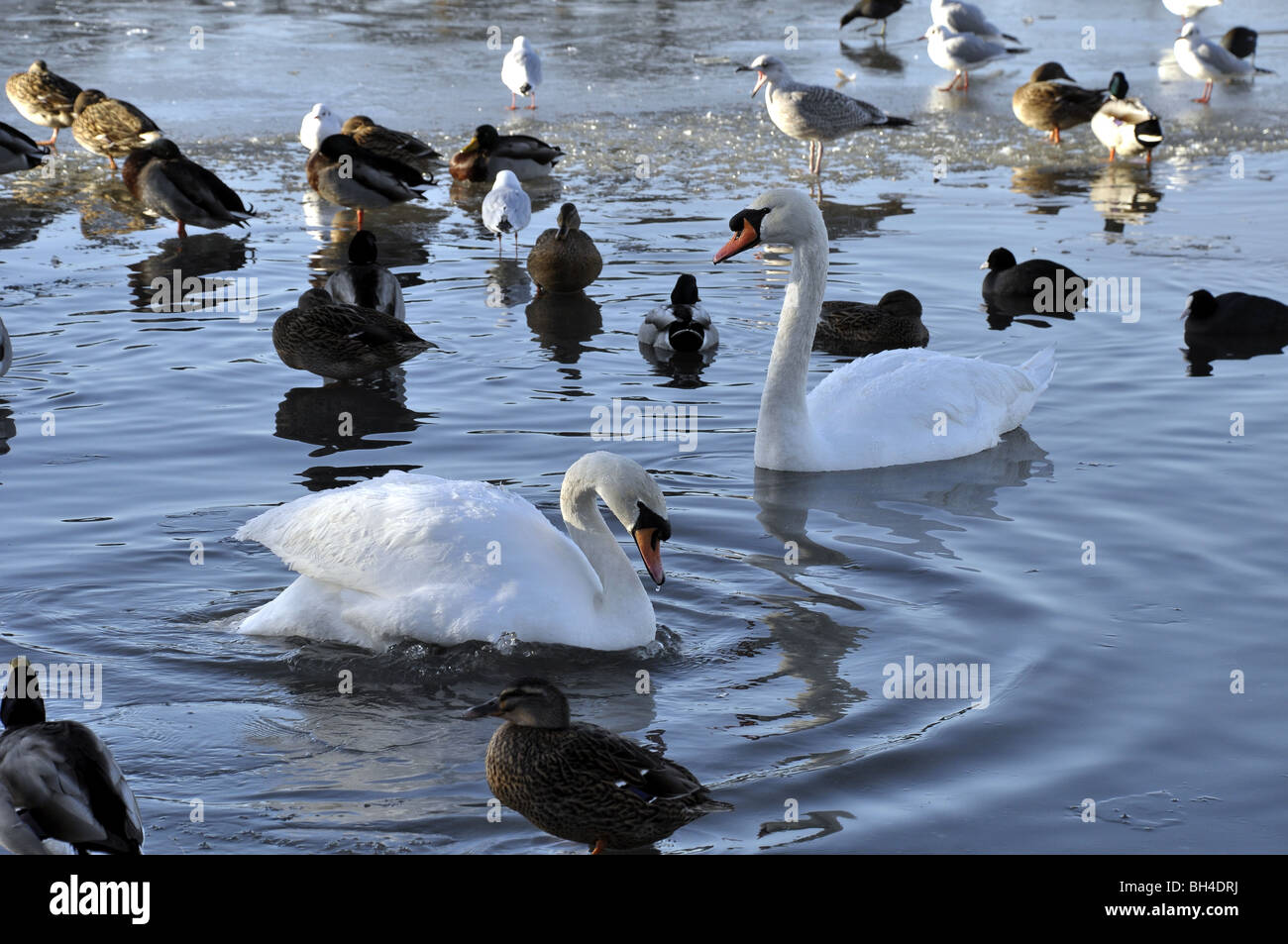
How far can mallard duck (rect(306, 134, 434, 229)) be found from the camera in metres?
14.1

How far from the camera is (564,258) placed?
39.8 feet

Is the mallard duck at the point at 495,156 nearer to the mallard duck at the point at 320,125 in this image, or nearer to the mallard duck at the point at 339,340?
the mallard duck at the point at 320,125

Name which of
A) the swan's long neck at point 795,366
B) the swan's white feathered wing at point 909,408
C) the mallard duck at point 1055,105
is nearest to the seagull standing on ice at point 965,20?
the mallard duck at point 1055,105

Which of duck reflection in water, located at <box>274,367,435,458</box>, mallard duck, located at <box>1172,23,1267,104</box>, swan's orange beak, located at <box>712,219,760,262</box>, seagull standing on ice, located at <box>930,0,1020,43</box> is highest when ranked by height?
seagull standing on ice, located at <box>930,0,1020,43</box>

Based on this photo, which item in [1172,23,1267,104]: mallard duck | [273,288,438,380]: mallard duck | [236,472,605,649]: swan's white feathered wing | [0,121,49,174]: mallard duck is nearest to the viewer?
[236,472,605,649]: swan's white feathered wing

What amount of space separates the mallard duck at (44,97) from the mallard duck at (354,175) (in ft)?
13.9

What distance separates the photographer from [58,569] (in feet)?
23.0

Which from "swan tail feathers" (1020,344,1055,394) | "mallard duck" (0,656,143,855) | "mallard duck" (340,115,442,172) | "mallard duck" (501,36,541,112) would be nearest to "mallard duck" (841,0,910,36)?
"mallard duck" (501,36,541,112)

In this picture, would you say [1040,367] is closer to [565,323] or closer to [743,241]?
[743,241]

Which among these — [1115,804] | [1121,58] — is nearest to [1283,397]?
[1115,804]

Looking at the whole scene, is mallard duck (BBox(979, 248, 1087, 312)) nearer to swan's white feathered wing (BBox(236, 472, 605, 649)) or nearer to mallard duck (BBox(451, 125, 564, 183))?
mallard duck (BBox(451, 125, 564, 183))

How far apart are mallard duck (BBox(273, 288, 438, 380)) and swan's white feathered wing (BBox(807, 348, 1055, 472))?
2746mm

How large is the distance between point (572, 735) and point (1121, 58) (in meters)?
Result: 20.0
